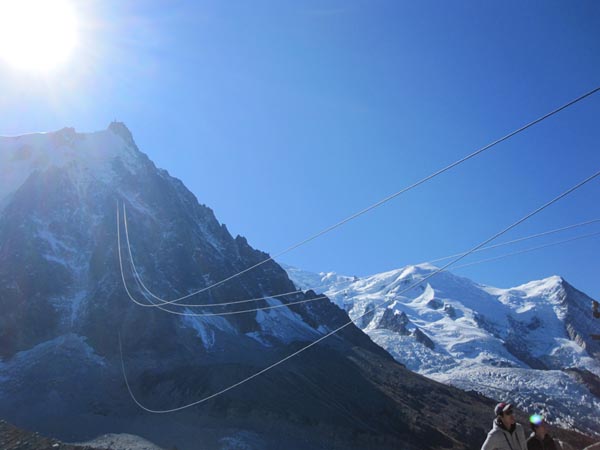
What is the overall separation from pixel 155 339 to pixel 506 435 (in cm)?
9891

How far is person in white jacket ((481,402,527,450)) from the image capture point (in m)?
7.88

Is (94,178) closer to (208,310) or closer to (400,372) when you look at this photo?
(208,310)

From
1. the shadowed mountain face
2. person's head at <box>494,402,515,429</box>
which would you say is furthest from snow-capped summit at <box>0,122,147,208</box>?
person's head at <box>494,402,515,429</box>

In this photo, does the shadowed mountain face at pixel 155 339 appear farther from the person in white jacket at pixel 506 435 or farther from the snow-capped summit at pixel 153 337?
the person in white jacket at pixel 506 435

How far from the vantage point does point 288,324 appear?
138875 millimetres

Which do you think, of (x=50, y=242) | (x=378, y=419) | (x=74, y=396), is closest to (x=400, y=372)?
(x=378, y=419)

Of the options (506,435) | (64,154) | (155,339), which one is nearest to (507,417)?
(506,435)

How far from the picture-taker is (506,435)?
26.0ft

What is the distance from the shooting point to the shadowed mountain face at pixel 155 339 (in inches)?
2852

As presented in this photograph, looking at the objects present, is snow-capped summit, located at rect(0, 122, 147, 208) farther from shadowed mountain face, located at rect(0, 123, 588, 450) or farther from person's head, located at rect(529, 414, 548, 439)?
person's head, located at rect(529, 414, 548, 439)

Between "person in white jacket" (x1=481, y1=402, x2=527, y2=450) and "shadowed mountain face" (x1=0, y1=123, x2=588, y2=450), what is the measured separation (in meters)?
60.2

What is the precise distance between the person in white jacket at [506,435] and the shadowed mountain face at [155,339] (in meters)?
60.2

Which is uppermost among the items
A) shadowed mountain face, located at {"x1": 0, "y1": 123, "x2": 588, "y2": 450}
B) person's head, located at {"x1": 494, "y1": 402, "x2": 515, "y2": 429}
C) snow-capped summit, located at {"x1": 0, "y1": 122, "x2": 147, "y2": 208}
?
snow-capped summit, located at {"x1": 0, "y1": 122, "x2": 147, "y2": 208}

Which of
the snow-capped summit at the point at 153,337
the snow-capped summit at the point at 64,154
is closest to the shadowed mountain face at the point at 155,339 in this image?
the snow-capped summit at the point at 153,337
